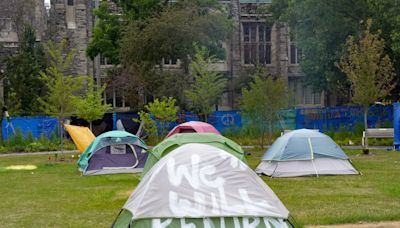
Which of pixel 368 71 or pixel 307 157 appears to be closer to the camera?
pixel 307 157

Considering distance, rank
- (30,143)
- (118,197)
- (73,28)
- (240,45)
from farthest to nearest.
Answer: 1. (240,45)
2. (73,28)
3. (30,143)
4. (118,197)

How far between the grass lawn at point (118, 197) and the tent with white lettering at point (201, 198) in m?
2.47

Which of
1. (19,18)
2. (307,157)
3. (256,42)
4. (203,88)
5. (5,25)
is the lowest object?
(307,157)

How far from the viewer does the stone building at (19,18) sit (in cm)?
4628

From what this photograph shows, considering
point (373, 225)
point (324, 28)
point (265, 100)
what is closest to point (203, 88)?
point (265, 100)

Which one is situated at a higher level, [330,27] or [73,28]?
[73,28]

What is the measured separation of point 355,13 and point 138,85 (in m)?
12.7

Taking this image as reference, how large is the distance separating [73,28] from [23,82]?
6.61 meters

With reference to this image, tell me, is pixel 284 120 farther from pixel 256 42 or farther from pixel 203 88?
pixel 256 42

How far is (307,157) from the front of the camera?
16.5m

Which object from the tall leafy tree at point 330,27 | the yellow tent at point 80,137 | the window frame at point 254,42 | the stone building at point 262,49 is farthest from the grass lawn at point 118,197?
the window frame at point 254,42

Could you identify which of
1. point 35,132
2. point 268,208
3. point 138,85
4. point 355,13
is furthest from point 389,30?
point 268,208

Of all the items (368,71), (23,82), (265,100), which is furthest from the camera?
(23,82)

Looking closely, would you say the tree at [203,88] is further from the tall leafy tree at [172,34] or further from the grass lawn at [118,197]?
the grass lawn at [118,197]
